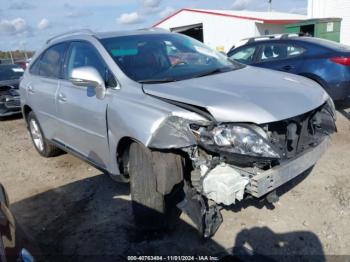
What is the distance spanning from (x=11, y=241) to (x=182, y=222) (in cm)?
194

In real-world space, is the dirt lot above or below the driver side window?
below

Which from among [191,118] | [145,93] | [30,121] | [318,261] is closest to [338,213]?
[318,261]

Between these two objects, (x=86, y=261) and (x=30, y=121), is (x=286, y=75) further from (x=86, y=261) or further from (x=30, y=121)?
(x=30, y=121)

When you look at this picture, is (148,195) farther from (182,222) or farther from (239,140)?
(239,140)

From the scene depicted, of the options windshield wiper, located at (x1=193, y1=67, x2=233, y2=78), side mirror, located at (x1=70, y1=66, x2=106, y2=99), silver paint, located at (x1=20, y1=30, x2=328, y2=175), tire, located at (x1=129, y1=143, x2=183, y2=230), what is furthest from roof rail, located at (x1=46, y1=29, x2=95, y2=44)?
tire, located at (x1=129, y1=143, x2=183, y2=230)

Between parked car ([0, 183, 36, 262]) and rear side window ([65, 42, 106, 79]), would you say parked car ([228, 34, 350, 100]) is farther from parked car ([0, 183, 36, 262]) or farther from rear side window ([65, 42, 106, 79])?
parked car ([0, 183, 36, 262])

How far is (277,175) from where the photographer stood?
284 centimetres

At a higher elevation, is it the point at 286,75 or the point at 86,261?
the point at 286,75

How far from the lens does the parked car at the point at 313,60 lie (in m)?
6.76

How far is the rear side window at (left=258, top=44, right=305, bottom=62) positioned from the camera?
737 centimetres

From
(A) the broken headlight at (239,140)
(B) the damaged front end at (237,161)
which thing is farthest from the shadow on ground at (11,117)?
(A) the broken headlight at (239,140)

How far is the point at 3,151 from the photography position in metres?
6.75

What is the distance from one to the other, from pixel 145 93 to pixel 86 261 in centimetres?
151

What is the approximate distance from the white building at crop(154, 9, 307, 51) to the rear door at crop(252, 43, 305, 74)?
669 inches
